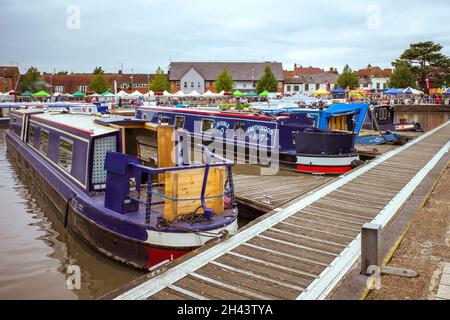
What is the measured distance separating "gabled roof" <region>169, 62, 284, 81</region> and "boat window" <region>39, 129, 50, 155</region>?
64331 millimetres

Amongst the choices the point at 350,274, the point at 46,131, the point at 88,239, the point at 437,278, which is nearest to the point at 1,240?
the point at 88,239

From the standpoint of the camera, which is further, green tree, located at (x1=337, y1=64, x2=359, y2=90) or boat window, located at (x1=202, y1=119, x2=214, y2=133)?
green tree, located at (x1=337, y1=64, x2=359, y2=90)

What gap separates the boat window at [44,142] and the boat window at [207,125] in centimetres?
684

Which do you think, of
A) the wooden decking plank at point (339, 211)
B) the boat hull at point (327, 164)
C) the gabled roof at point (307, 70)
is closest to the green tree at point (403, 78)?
the gabled roof at point (307, 70)

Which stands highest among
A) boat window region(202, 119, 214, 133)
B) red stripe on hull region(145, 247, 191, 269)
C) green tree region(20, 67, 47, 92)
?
green tree region(20, 67, 47, 92)

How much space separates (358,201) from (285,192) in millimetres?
2062

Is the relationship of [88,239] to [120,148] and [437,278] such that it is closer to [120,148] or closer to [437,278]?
[120,148]

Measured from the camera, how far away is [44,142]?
42.2ft

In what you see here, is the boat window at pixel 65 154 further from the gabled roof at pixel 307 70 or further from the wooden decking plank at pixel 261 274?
the gabled roof at pixel 307 70

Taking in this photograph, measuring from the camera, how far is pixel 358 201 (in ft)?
30.1

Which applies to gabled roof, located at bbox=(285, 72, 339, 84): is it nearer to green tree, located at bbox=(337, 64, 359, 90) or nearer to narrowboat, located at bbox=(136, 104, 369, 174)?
green tree, located at bbox=(337, 64, 359, 90)

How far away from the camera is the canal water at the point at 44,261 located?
23.1 ft

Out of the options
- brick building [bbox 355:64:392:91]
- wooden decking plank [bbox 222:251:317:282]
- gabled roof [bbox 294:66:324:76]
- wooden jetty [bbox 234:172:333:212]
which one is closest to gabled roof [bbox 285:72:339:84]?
gabled roof [bbox 294:66:324:76]

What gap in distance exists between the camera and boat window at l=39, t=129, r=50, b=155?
1255cm
